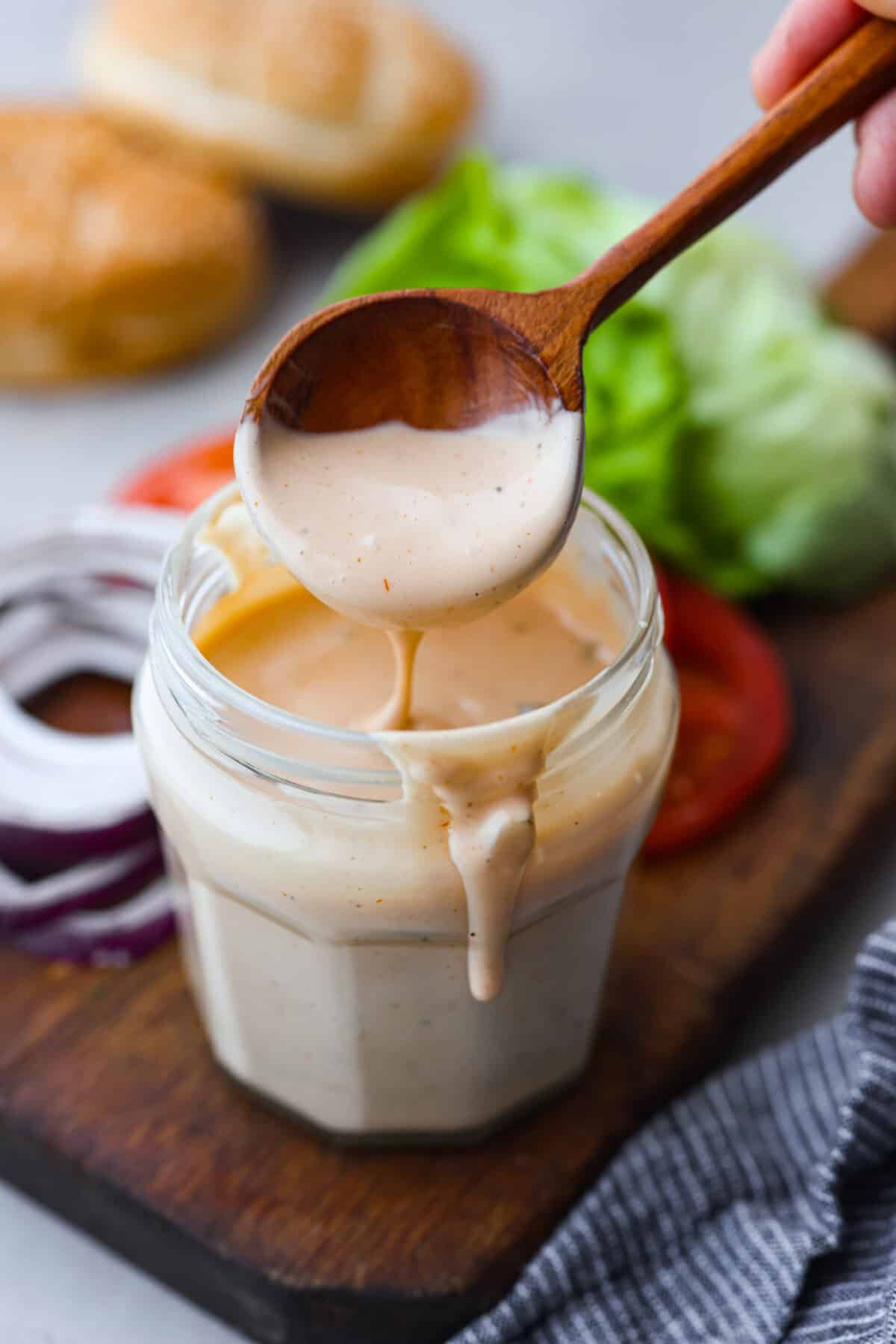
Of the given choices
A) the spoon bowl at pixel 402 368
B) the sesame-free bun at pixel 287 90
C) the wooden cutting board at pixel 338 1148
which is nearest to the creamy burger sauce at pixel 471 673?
the spoon bowl at pixel 402 368

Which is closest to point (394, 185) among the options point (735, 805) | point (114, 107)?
point (114, 107)

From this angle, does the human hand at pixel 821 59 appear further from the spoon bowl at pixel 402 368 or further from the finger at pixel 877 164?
the spoon bowl at pixel 402 368

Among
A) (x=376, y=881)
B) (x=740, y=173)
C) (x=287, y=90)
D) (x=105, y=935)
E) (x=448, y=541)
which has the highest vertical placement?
(x=740, y=173)

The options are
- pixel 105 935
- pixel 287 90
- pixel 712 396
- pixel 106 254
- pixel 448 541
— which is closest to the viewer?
pixel 448 541

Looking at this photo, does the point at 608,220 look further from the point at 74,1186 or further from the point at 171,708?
the point at 74,1186

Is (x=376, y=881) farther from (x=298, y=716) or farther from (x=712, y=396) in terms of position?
(x=712, y=396)

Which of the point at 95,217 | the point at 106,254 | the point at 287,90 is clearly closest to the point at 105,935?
the point at 106,254
